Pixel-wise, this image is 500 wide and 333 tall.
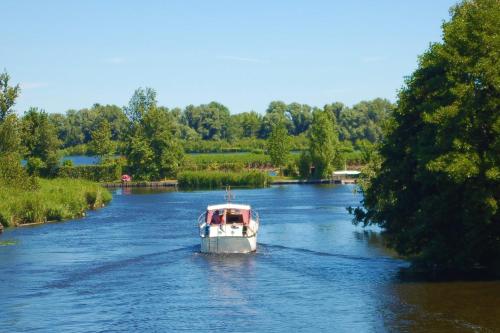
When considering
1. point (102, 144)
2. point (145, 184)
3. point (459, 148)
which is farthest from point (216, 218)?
point (102, 144)

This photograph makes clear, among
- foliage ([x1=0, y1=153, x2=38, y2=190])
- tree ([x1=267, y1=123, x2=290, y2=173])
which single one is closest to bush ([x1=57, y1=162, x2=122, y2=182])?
tree ([x1=267, y1=123, x2=290, y2=173])

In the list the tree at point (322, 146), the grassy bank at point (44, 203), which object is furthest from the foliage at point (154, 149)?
the grassy bank at point (44, 203)

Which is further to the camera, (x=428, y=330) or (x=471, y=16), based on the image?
(x=471, y=16)

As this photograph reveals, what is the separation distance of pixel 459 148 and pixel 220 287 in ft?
49.1

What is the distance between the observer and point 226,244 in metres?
55.4

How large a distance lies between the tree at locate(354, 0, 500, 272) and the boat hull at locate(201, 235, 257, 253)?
1229 cm

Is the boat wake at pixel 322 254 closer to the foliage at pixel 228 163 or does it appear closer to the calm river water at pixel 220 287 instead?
the calm river water at pixel 220 287

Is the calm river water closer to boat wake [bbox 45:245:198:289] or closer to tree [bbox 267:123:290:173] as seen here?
boat wake [bbox 45:245:198:289]

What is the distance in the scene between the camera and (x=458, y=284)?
42.8 metres

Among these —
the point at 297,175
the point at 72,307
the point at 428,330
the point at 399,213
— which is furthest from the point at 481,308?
the point at 297,175

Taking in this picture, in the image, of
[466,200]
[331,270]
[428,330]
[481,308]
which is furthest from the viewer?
[331,270]

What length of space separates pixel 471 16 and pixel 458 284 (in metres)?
14.6

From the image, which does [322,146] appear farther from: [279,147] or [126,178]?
[126,178]

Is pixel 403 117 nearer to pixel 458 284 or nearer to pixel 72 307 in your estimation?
pixel 458 284
